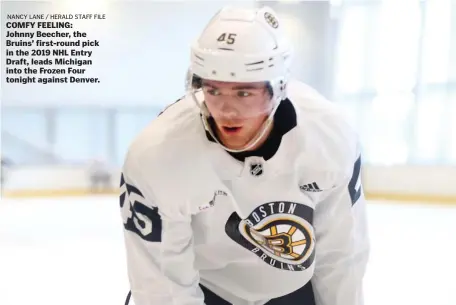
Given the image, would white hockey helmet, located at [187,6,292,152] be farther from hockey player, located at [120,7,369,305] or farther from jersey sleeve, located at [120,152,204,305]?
jersey sleeve, located at [120,152,204,305]

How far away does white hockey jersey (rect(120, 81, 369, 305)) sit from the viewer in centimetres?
95

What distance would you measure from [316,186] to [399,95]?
2802mm

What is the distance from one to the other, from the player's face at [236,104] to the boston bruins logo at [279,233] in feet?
0.55

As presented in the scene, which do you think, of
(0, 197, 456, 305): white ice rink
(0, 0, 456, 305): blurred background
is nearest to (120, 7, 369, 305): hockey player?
(0, 197, 456, 305): white ice rink

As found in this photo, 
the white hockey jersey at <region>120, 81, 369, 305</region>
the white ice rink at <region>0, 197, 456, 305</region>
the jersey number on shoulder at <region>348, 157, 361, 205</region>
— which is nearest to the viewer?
the white hockey jersey at <region>120, 81, 369, 305</region>

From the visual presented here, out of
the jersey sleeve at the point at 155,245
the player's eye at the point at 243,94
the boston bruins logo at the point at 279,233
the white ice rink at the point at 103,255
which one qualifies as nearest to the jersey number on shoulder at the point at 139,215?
the jersey sleeve at the point at 155,245

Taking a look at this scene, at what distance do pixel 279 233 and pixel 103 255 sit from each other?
4.50ft

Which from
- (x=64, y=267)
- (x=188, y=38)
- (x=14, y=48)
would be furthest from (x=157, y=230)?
(x=188, y=38)

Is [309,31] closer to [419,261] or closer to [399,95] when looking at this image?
[399,95]

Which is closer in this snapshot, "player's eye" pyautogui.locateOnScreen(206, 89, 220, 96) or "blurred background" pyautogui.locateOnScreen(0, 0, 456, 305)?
"player's eye" pyautogui.locateOnScreen(206, 89, 220, 96)

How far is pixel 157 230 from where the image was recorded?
99cm

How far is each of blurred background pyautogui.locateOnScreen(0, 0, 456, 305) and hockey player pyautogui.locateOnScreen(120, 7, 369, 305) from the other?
2.39 meters

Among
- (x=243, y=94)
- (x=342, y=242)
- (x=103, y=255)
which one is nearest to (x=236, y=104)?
(x=243, y=94)

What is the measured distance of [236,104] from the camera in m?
0.87
